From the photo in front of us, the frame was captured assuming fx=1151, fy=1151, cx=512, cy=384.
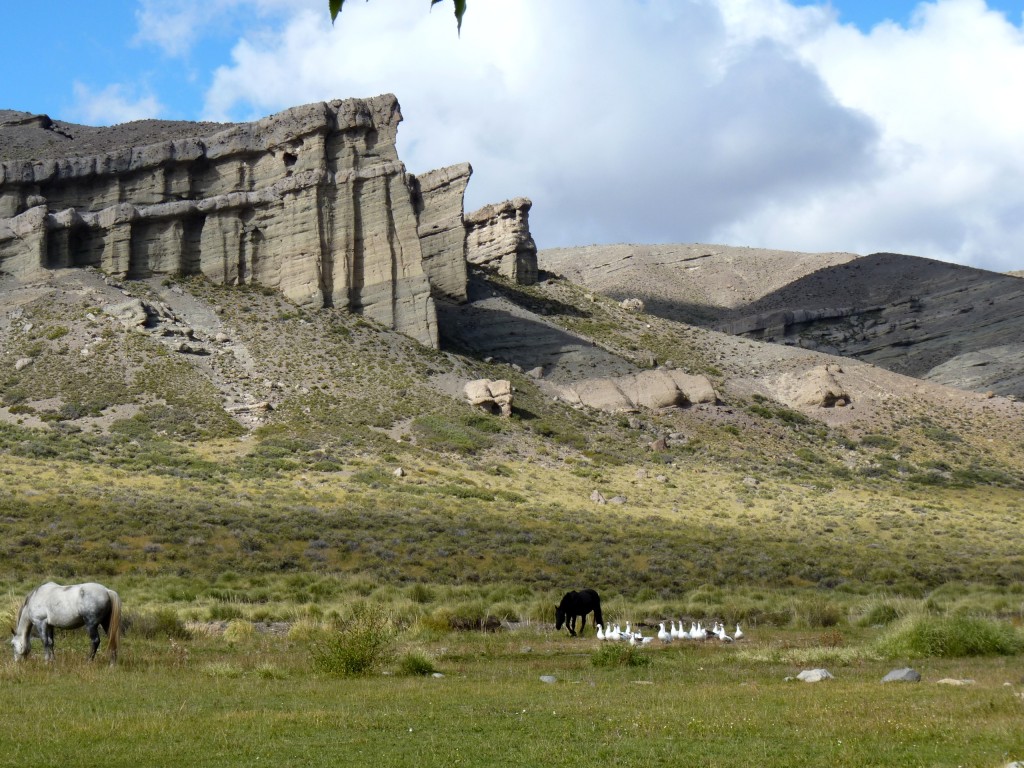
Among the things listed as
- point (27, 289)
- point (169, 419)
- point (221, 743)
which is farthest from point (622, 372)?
point (221, 743)

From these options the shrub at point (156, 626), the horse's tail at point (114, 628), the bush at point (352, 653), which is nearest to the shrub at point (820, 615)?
the bush at point (352, 653)

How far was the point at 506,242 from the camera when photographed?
100625 millimetres

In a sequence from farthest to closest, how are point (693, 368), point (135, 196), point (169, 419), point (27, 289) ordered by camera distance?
point (693, 368), point (135, 196), point (27, 289), point (169, 419)

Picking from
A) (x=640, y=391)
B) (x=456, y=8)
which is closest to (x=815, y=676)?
(x=456, y=8)

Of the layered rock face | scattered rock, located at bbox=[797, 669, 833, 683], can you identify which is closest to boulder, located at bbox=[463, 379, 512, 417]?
the layered rock face

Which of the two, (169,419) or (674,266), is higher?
(674,266)

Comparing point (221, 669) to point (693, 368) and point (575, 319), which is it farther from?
point (575, 319)

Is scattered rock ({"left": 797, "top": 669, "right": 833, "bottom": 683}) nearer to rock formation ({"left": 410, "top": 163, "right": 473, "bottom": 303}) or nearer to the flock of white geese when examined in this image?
the flock of white geese

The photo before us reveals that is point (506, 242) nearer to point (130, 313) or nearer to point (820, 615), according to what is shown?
point (130, 313)

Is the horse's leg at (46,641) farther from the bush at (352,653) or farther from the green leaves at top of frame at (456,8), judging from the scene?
the green leaves at top of frame at (456,8)

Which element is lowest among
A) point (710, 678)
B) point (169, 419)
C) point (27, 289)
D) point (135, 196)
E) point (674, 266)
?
point (710, 678)

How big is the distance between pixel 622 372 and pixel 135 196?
33418 mm

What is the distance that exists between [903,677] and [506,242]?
8726 centimetres

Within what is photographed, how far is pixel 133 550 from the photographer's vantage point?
110ft
